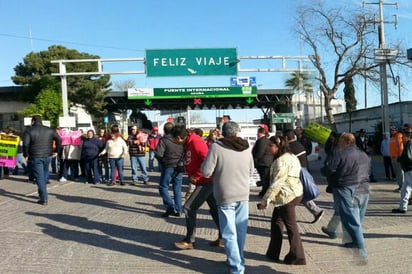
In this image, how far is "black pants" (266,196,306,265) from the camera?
5.47 m

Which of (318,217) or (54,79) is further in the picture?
(54,79)

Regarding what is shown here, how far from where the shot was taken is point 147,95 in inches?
1516

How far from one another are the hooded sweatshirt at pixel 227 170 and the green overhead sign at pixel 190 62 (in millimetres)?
17518

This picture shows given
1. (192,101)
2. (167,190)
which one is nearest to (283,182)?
(167,190)

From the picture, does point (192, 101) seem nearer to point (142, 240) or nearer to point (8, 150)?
point (8, 150)

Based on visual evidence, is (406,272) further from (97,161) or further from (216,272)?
(97,161)

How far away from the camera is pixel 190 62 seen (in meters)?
22.2

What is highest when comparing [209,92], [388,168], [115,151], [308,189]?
[209,92]

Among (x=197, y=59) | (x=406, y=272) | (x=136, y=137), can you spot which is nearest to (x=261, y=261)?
(x=406, y=272)

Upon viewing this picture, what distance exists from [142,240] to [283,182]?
100 inches

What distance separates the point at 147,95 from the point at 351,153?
33.7 m

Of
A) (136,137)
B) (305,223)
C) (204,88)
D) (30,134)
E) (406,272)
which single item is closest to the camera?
(406,272)

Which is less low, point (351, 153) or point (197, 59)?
point (197, 59)

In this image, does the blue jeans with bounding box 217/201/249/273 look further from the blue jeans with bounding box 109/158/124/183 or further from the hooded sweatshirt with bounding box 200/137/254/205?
the blue jeans with bounding box 109/158/124/183
